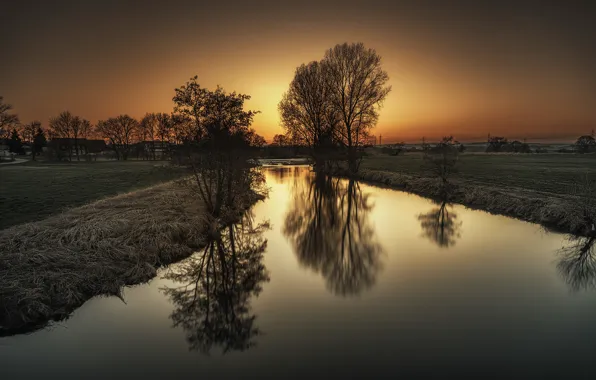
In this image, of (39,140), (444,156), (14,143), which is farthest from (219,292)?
(14,143)

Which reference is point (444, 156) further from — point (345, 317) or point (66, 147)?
point (66, 147)

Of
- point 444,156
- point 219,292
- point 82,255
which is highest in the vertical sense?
point 444,156

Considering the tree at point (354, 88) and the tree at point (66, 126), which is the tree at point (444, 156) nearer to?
the tree at point (354, 88)

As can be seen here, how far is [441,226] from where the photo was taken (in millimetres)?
17031

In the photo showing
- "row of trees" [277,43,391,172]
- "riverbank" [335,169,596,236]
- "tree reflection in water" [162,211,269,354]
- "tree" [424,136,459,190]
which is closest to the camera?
"tree reflection in water" [162,211,269,354]

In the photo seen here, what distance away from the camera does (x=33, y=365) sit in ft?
19.7

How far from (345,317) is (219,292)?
3.84 meters

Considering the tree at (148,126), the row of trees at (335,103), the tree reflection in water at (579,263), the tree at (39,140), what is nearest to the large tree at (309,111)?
the row of trees at (335,103)

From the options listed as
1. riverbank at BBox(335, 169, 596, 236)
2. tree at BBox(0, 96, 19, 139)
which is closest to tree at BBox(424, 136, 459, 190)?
riverbank at BBox(335, 169, 596, 236)

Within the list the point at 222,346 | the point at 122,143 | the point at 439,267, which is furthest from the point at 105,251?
the point at 122,143

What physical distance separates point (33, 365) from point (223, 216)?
11575 mm

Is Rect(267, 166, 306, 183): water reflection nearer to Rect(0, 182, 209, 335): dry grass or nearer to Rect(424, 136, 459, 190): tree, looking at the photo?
Rect(424, 136, 459, 190): tree

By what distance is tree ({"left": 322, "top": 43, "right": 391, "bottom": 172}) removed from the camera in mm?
38031

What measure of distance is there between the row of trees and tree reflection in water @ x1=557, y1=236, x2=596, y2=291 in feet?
92.5
